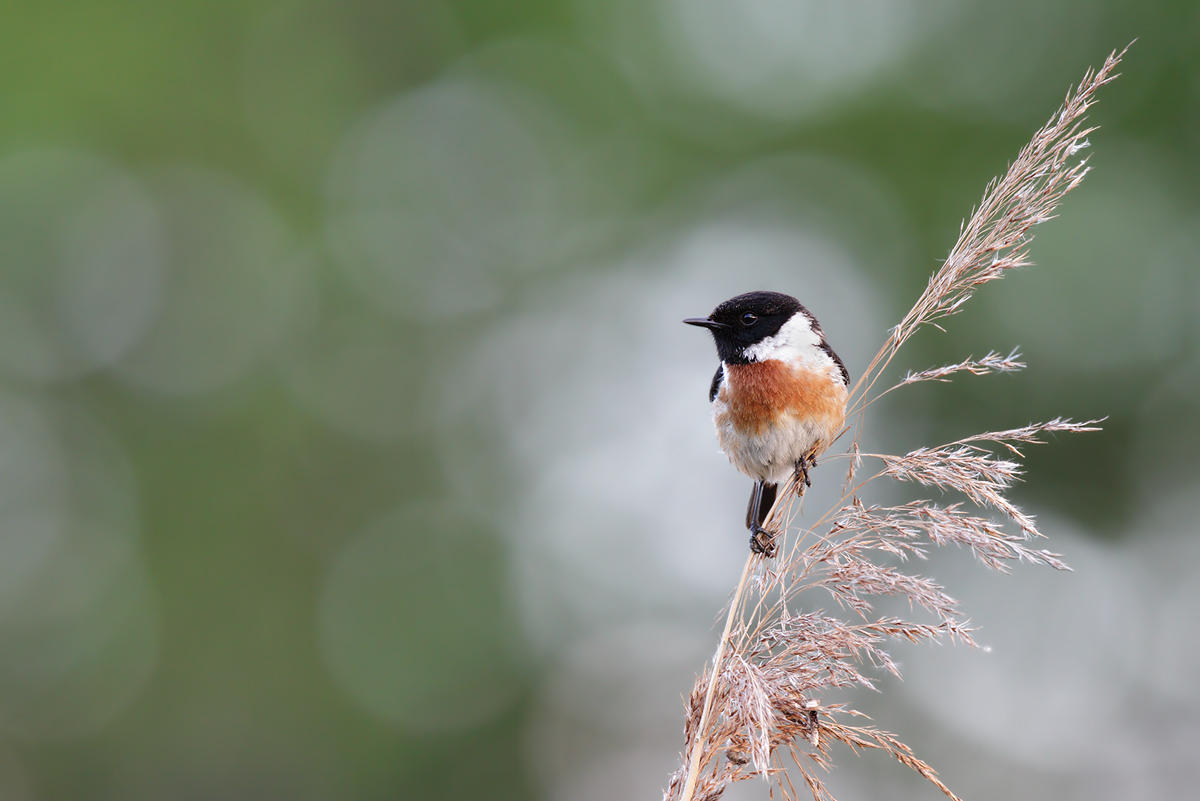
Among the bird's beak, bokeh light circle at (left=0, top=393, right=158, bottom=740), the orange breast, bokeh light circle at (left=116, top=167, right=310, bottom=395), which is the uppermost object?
bokeh light circle at (left=116, top=167, right=310, bottom=395)

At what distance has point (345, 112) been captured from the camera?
512 inches

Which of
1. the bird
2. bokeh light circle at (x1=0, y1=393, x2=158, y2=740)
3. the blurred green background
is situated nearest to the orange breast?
the bird

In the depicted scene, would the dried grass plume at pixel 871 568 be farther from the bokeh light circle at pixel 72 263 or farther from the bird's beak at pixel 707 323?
the bokeh light circle at pixel 72 263

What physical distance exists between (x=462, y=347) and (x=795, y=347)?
10.2 m

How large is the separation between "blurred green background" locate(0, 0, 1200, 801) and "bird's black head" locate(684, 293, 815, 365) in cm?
579

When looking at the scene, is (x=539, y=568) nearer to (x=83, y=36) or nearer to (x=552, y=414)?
(x=552, y=414)

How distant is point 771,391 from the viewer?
352 cm

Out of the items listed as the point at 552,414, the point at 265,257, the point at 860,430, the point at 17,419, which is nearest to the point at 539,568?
the point at 552,414

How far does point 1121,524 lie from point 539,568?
24.0ft

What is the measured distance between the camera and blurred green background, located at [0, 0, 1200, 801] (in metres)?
9.16

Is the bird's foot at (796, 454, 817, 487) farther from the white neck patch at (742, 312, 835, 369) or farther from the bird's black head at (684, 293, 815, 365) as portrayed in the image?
the bird's black head at (684, 293, 815, 365)

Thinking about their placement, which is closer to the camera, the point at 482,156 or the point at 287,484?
the point at 287,484

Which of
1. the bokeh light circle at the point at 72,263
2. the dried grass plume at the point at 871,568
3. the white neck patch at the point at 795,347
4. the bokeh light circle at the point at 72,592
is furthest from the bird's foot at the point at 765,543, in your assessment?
the bokeh light circle at the point at 72,263

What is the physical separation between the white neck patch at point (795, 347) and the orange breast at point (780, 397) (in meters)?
0.04
